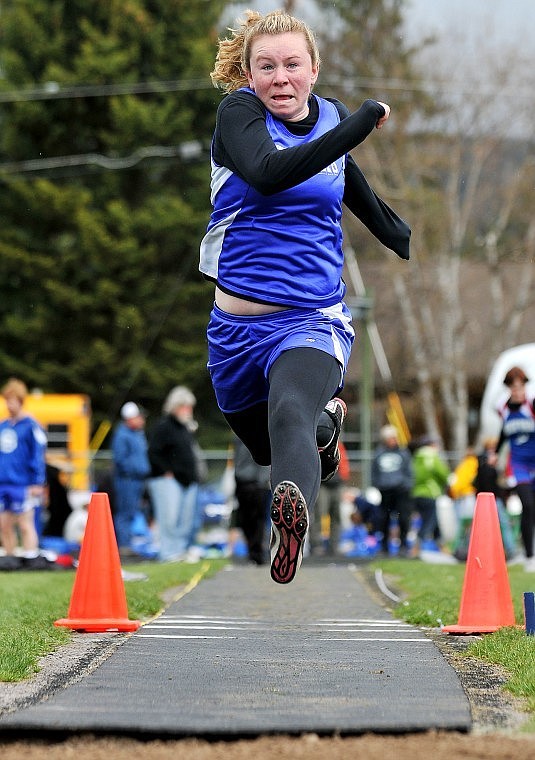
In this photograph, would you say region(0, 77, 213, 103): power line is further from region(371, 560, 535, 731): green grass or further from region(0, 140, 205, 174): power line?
region(371, 560, 535, 731): green grass

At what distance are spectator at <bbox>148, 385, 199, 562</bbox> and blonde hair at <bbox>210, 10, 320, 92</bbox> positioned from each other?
9.56m

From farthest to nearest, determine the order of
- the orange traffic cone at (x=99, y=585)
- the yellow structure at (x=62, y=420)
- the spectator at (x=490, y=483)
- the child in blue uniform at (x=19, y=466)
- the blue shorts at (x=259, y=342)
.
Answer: the yellow structure at (x=62, y=420) < the spectator at (x=490, y=483) < the child in blue uniform at (x=19, y=466) < the orange traffic cone at (x=99, y=585) < the blue shorts at (x=259, y=342)

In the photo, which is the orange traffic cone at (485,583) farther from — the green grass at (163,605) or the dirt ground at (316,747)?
the dirt ground at (316,747)

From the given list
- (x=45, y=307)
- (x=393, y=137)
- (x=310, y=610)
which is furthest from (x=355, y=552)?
(x=45, y=307)

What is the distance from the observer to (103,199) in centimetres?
3906

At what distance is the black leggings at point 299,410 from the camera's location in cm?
412

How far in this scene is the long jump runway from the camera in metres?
3.19

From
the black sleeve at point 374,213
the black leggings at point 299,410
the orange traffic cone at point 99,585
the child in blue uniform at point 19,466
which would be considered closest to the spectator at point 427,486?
the child in blue uniform at point 19,466

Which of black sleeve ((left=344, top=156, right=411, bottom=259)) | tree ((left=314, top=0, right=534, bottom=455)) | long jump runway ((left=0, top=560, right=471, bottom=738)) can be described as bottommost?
long jump runway ((left=0, top=560, right=471, bottom=738))

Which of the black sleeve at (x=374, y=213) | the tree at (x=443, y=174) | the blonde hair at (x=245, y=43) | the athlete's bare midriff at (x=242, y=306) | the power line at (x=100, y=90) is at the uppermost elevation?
the power line at (x=100, y=90)

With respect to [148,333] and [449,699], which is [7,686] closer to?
[449,699]

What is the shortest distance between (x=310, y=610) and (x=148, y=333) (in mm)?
30969

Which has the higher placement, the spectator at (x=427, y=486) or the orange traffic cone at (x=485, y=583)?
the spectator at (x=427, y=486)

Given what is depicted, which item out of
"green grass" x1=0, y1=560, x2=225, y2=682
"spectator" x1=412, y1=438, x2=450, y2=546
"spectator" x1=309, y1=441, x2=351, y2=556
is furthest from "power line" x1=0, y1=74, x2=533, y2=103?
"green grass" x1=0, y1=560, x2=225, y2=682
